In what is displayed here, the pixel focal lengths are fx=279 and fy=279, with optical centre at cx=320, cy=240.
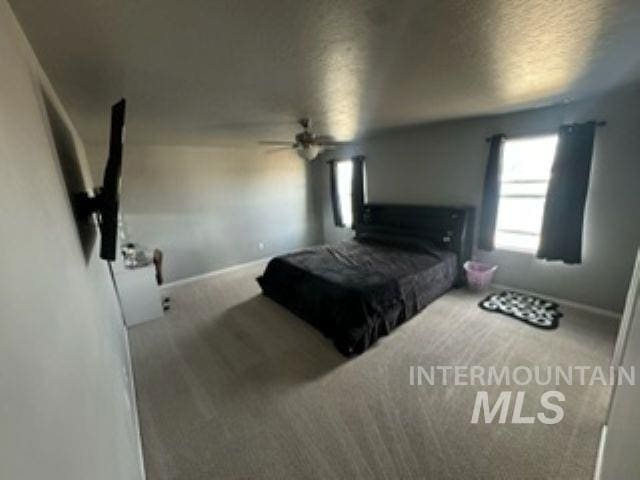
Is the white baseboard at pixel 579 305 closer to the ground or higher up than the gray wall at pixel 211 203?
closer to the ground

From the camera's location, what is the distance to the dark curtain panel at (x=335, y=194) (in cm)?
574

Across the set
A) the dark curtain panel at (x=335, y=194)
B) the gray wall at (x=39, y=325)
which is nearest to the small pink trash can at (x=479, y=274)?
the dark curtain panel at (x=335, y=194)

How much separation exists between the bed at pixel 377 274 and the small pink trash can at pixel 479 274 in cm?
13

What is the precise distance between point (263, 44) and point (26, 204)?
1217 millimetres

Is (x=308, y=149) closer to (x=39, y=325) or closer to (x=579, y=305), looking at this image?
(x=39, y=325)

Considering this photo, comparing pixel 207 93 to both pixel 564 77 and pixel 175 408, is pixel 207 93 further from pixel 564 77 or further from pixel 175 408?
pixel 564 77

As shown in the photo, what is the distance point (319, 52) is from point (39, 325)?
160cm

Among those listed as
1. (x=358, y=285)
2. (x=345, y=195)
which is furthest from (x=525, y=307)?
(x=345, y=195)

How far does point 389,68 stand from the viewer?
1.75 m

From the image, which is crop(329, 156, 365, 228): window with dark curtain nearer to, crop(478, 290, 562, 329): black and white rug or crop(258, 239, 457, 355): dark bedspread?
crop(258, 239, 457, 355): dark bedspread

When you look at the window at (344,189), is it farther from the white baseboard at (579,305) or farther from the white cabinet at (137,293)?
the white cabinet at (137,293)

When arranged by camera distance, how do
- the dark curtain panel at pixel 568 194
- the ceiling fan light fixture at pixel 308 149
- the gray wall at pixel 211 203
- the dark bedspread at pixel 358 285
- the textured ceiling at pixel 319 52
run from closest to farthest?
1. the textured ceiling at pixel 319 52
2. the dark bedspread at pixel 358 285
3. the dark curtain panel at pixel 568 194
4. the ceiling fan light fixture at pixel 308 149
5. the gray wall at pixel 211 203

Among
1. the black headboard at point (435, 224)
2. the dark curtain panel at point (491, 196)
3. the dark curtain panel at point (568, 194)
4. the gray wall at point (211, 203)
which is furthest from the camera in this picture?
the gray wall at point (211, 203)

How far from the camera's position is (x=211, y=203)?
4.94 meters
